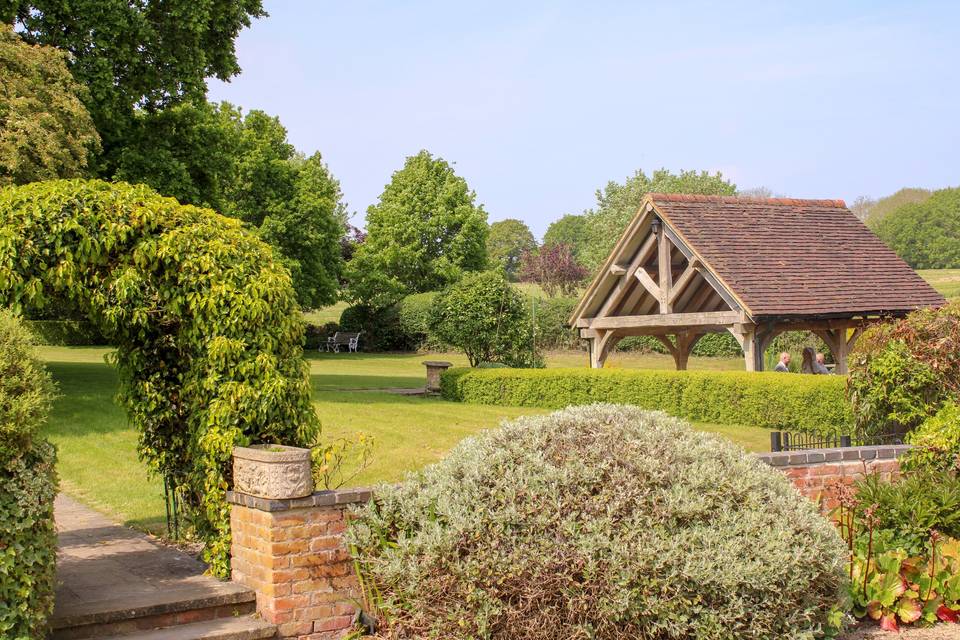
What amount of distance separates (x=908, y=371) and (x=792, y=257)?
11395 mm

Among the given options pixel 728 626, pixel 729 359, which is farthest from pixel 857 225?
pixel 728 626

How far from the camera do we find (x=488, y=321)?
987 inches

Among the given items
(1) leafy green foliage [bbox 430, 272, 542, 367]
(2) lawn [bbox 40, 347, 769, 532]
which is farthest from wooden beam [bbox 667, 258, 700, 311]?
(1) leafy green foliage [bbox 430, 272, 542, 367]

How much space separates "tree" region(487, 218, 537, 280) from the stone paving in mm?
94307

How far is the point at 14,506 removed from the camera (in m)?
5.54

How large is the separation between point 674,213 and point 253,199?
2596cm

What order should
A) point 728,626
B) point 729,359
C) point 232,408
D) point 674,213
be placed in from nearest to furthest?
point 728,626 → point 232,408 → point 674,213 → point 729,359

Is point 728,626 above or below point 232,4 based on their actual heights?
below

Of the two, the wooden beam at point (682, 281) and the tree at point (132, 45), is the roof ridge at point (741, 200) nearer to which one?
the wooden beam at point (682, 281)

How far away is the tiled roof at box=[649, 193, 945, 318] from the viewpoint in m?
20.3

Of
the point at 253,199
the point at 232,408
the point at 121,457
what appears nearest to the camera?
the point at 232,408

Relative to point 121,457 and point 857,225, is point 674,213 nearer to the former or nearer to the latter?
point 857,225

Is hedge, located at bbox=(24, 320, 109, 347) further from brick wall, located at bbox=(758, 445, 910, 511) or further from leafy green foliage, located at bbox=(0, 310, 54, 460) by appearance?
leafy green foliage, located at bbox=(0, 310, 54, 460)

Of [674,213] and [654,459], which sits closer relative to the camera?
[654,459]
